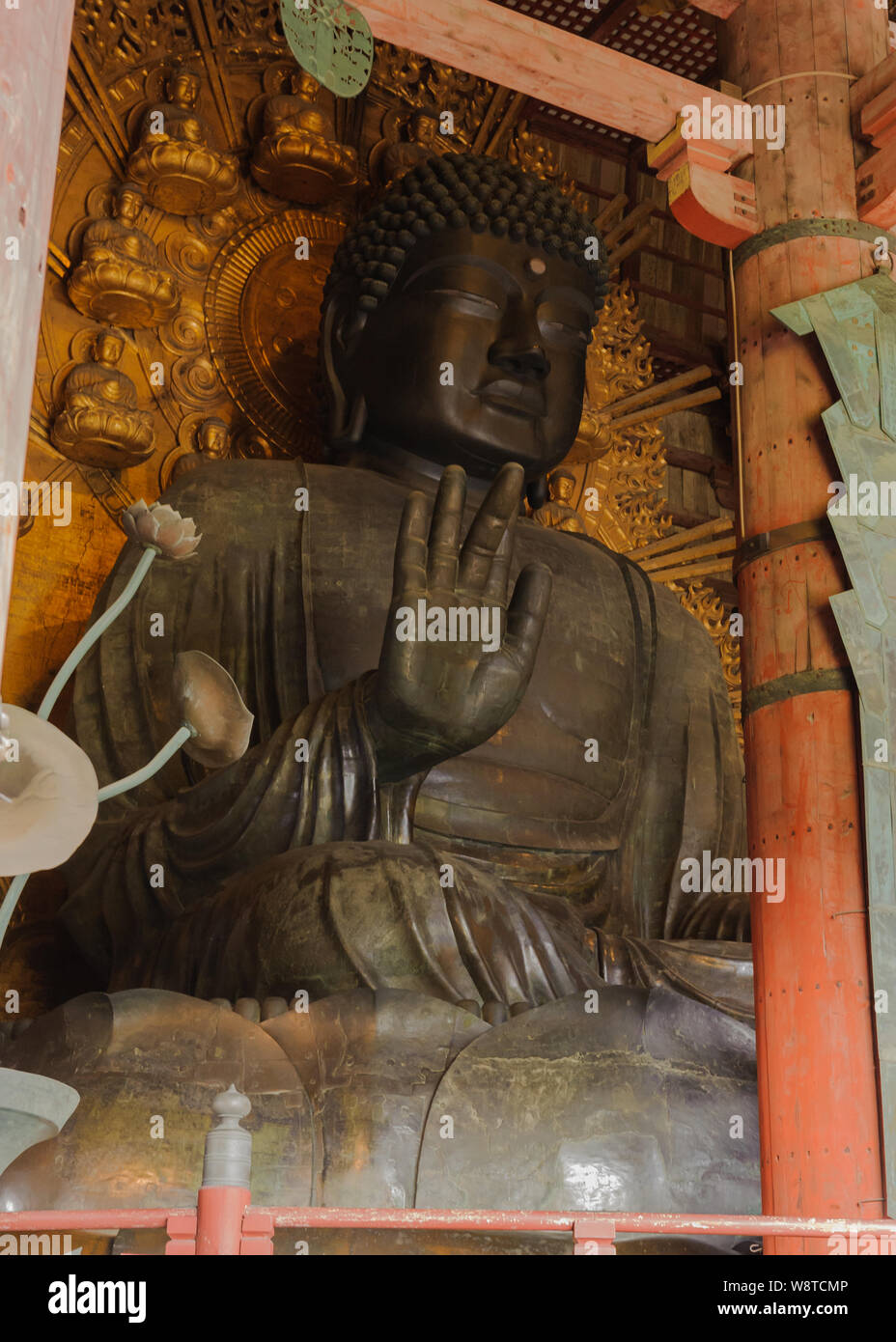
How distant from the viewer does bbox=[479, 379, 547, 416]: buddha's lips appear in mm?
4348

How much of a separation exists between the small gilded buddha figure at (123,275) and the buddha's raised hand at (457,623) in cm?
148

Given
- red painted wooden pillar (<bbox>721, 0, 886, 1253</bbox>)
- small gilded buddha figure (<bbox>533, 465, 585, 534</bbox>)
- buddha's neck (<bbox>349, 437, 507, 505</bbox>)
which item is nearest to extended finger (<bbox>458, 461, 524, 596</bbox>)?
red painted wooden pillar (<bbox>721, 0, 886, 1253</bbox>)

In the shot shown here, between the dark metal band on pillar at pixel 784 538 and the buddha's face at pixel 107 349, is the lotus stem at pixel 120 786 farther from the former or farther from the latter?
the buddha's face at pixel 107 349

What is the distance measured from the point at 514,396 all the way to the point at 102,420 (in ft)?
3.22

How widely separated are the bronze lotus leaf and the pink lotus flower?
0.41 feet

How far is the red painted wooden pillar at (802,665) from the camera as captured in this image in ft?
8.05

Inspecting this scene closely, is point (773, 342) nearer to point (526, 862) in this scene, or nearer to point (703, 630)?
point (526, 862)

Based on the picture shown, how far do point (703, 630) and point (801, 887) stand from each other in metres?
2.10

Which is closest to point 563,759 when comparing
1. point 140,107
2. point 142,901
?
point 142,901

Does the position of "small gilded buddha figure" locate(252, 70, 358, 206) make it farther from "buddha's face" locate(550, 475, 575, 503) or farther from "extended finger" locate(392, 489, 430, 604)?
"extended finger" locate(392, 489, 430, 604)

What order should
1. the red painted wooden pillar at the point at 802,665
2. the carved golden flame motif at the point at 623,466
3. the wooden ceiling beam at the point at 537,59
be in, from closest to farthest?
the red painted wooden pillar at the point at 802,665, the wooden ceiling beam at the point at 537,59, the carved golden flame motif at the point at 623,466

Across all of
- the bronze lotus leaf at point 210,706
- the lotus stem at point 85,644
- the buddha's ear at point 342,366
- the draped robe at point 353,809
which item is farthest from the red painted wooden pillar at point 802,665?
the buddha's ear at point 342,366

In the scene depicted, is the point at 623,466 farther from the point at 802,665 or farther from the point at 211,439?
the point at 802,665

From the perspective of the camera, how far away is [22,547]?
165 inches
